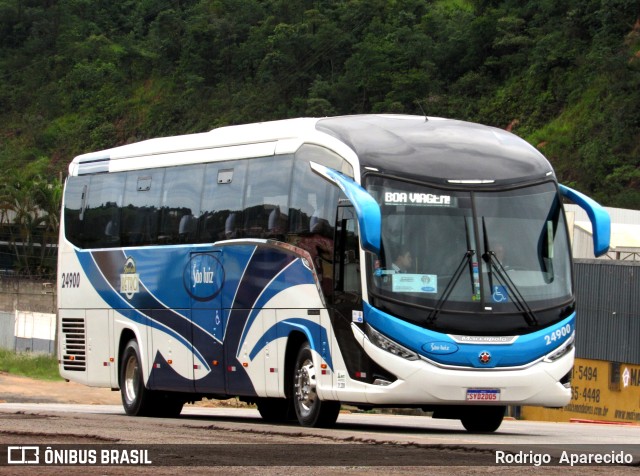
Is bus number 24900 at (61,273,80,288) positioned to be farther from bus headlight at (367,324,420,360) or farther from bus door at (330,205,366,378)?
bus headlight at (367,324,420,360)

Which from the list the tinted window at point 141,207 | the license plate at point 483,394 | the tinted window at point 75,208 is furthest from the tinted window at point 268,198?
the tinted window at point 75,208

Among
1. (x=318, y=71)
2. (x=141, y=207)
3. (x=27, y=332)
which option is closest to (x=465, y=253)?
(x=141, y=207)

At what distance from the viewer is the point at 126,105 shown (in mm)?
118125

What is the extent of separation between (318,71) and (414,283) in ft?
291

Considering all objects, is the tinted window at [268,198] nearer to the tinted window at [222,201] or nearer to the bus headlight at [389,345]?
the tinted window at [222,201]

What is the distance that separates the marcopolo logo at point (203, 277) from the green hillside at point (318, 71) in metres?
47.0

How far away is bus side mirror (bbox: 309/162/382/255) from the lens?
49.8 ft

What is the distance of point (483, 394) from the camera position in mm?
15836

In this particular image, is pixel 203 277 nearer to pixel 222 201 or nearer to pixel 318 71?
pixel 222 201

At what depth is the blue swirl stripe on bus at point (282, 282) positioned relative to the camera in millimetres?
17234

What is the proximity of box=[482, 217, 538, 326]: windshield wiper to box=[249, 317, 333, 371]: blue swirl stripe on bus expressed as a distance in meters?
2.10

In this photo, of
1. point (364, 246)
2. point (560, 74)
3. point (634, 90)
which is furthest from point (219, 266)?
point (560, 74)

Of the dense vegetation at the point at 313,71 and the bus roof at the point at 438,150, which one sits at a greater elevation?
the dense vegetation at the point at 313,71

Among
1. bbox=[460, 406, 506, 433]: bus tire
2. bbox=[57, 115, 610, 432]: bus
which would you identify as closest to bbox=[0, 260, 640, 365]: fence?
bbox=[57, 115, 610, 432]: bus
